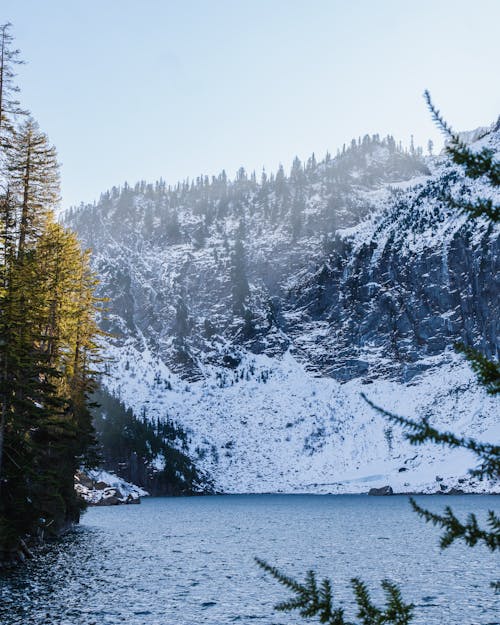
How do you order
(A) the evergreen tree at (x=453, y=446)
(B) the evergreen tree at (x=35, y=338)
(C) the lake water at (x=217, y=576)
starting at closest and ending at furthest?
(A) the evergreen tree at (x=453, y=446) → (C) the lake water at (x=217, y=576) → (B) the evergreen tree at (x=35, y=338)

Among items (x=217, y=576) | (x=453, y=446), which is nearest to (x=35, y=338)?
(x=217, y=576)

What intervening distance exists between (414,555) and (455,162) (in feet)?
178

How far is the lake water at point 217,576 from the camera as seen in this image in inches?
1089

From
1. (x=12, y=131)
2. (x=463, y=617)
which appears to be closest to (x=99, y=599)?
(x=463, y=617)

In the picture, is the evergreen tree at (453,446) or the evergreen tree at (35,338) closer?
the evergreen tree at (453,446)

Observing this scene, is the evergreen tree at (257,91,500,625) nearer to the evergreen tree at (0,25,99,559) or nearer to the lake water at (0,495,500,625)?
the lake water at (0,495,500,625)

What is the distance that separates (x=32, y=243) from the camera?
133 feet

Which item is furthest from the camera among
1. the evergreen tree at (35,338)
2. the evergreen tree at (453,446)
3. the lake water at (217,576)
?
the evergreen tree at (35,338)

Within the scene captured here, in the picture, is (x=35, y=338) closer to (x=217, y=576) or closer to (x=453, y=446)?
(x=217, y=576)

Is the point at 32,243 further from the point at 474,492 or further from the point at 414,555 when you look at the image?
the point at 474,492

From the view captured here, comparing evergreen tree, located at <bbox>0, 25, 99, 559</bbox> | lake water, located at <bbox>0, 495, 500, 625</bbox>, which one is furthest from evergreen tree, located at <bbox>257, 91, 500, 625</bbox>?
evergreen tree, located at <bbox>0, 25, 99, 559</bbox>

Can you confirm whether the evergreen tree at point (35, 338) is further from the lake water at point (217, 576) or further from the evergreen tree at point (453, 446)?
the evergreen tree at point (453, 446)

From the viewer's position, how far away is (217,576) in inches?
1599

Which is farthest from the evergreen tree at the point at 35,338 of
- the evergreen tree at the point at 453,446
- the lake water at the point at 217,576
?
the evergreen tree at the point at 453,446
